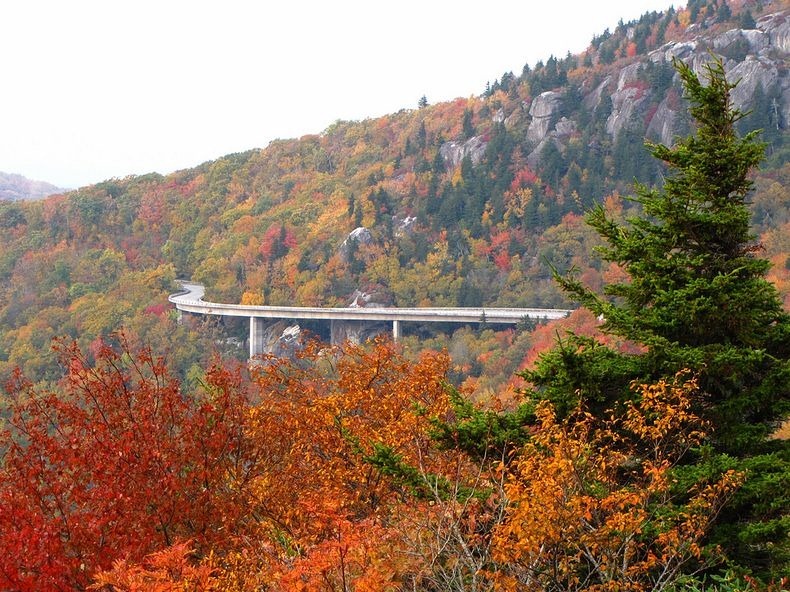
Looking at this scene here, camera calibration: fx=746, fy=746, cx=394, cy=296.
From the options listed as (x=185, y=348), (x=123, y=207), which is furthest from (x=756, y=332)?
(x=123, y=207)

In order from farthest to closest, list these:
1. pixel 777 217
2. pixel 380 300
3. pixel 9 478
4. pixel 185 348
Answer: pixel 380 300 < pixel 185 348 < pixel 777 217 < pixel 9 478

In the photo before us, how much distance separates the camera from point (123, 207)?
4911 inches

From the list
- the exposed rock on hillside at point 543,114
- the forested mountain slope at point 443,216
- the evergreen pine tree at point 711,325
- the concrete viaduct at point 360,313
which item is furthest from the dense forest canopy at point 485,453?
the exposed rock on hillside at point 543,114

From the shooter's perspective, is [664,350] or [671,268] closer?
[664,350]

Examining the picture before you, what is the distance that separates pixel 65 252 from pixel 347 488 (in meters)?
106

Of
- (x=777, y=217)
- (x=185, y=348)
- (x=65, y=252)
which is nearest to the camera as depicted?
(x=777, y=217)

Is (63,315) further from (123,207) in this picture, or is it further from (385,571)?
(385,571)

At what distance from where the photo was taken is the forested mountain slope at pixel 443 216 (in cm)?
7681

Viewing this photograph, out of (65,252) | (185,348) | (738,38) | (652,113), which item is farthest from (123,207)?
(738,38)

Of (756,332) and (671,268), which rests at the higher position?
(671,268)

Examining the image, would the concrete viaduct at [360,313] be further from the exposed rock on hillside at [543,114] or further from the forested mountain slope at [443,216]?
the exposed rock on hillside at [543,114]

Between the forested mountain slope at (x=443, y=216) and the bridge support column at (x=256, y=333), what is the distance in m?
4.21

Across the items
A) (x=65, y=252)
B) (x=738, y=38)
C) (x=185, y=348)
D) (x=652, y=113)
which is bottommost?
(x=185, y=348)

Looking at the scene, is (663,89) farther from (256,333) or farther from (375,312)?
(256,333)
